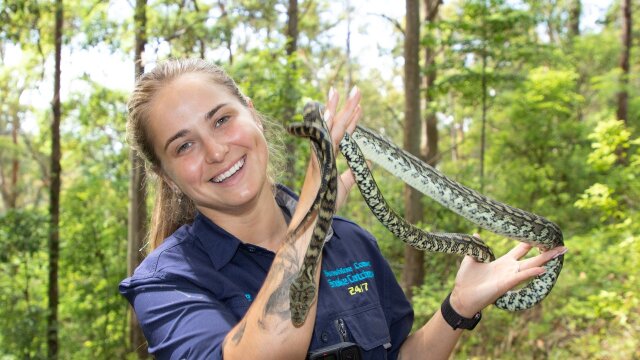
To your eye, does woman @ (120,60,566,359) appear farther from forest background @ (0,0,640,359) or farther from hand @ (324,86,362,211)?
forest background @ (0,0,640,359)

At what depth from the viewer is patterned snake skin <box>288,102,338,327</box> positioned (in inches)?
66.9

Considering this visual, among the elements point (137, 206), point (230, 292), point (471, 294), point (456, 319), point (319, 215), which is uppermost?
point (319, 215)

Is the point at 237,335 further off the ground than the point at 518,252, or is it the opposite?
the point at 237,335

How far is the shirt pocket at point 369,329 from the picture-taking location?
2127 mm

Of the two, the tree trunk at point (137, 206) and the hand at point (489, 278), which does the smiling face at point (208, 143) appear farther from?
the tree trunk at point (137, 206)

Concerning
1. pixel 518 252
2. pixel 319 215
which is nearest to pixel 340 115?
pixel 319 215

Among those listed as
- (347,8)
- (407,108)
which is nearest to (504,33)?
(407,108)

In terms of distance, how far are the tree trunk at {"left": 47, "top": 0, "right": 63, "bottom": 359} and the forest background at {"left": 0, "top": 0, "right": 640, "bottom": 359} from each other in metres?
0.04

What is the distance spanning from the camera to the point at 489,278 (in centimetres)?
250

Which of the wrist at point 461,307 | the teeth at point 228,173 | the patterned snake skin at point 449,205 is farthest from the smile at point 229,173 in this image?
the wrist at point 461,307

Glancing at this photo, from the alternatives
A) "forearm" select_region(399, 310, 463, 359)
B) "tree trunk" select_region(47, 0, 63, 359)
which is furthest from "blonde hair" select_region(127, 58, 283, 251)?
"tree trunk" select_region(47, 0, 63, 359)

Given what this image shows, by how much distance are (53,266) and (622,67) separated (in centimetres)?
1520

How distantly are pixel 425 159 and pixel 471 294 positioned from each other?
10810 mm

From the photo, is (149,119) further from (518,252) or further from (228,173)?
(518,252)
